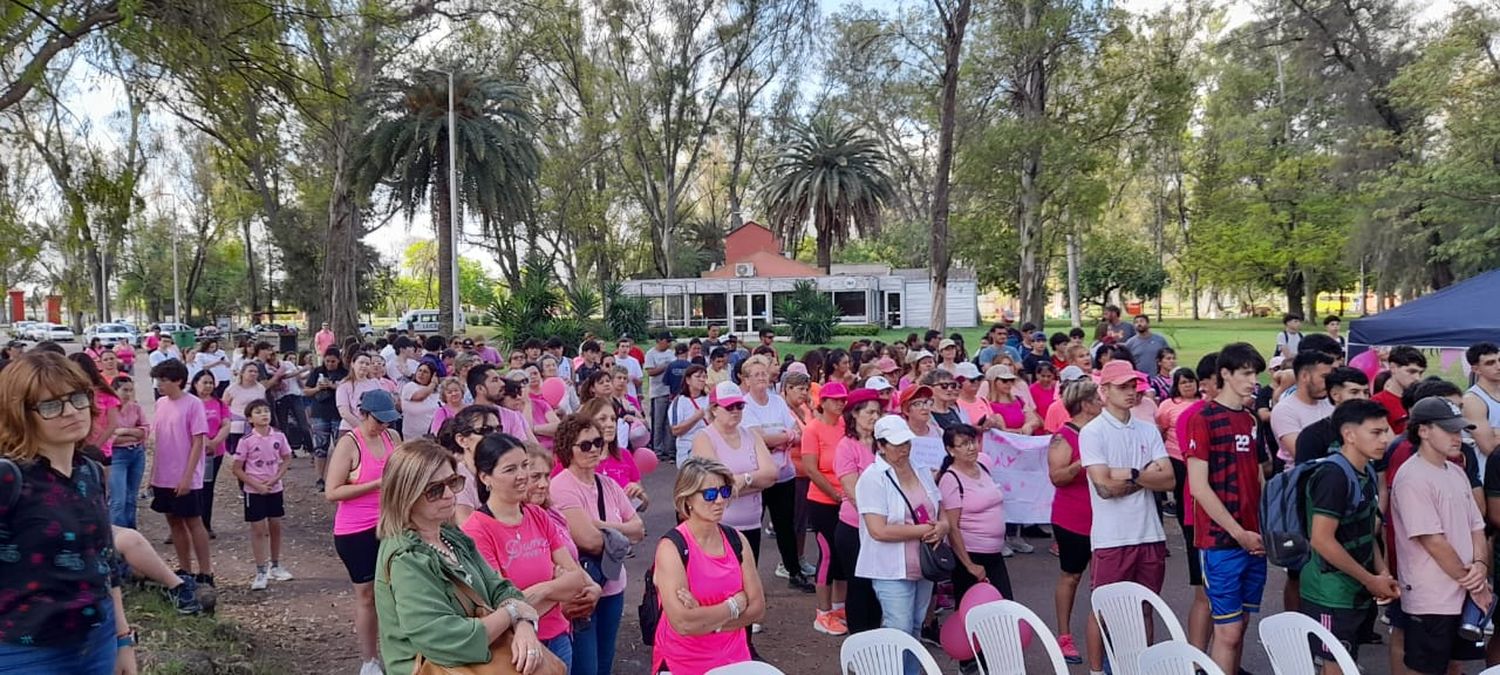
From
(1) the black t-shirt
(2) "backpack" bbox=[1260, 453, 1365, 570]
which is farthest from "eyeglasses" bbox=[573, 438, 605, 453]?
(1) the black t-shirt

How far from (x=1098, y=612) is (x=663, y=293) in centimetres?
3921

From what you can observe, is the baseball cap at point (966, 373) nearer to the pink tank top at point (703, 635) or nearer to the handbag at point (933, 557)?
the handbag at point (933, 557)

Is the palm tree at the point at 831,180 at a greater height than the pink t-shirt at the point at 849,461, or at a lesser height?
greater

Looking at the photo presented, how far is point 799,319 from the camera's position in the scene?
3312 cm

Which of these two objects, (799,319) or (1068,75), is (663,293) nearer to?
(799,319)

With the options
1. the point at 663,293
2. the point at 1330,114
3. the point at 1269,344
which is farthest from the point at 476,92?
the point at 1330,114

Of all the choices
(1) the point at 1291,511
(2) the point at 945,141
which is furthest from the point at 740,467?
(2) the point at 945,141

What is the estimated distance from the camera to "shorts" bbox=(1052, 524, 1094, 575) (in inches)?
215

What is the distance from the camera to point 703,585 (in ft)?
12.3

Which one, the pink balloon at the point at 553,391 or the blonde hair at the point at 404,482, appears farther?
the pink balloon at the point at 553,391

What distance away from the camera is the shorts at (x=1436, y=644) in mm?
4293

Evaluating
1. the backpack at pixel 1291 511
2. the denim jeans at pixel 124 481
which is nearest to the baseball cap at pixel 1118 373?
the backpack at pixel 1291 511

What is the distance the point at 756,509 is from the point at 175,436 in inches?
173

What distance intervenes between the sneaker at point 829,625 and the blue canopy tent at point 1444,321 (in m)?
9.93
